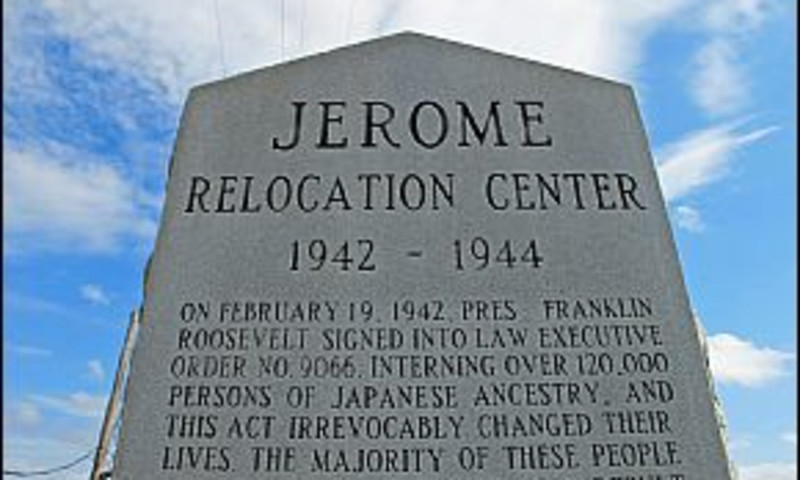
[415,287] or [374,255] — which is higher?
[374,255]

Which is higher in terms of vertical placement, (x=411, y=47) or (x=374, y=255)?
(x=411, y=47)

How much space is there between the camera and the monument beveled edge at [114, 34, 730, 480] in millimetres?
3242

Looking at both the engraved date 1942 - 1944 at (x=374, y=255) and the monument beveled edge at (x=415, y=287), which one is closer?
the monument beveled edge at (x=415, y=287)

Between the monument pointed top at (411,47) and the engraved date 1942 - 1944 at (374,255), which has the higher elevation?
the monument pointed top at (411,47)

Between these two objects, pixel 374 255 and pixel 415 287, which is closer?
pixel 415 287

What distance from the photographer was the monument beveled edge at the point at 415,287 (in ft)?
10.6

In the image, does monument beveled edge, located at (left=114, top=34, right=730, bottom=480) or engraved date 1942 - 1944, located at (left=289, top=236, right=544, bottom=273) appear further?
engraved date 1942 - 1944, located at (left=289, top=236, right=544, bottom=273)

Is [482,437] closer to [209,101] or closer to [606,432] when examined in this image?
[606,432]

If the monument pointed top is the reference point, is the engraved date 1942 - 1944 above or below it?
below

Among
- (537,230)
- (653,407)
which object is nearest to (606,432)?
(653,407)

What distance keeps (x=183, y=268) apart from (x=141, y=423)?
2.81 ft

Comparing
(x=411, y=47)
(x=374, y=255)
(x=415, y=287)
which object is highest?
(x=411, y=47)

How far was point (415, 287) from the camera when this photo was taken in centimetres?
370

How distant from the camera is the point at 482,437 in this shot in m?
3.24
